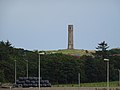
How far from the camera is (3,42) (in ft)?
396

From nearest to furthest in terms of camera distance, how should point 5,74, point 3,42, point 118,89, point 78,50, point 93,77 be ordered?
point 118,89
point 5,74
point 93,77
point 3,42
point 78,50

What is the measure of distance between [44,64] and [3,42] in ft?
62.6

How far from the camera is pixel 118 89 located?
69938 mm

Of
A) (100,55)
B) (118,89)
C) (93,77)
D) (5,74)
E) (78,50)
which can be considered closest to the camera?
(118,89)

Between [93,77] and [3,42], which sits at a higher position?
[3,42]

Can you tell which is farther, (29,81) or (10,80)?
(10,80)

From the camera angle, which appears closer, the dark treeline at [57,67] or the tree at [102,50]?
the dark treeline at [57,67]

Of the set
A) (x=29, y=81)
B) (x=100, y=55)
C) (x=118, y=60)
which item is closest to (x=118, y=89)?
(x=29, y=81)

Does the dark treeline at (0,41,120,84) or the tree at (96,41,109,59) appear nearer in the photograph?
the dark treeline at (0,41,120,84)

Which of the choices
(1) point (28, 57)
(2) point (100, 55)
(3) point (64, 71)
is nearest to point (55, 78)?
(3) point (64, 71)

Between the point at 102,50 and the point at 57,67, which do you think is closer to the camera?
the point at 57,67

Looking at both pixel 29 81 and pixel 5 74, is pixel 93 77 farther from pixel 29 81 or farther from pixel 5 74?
pixel 29 81

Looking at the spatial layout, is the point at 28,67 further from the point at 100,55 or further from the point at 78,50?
the point at 78,50

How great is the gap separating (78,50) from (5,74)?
261 feet
